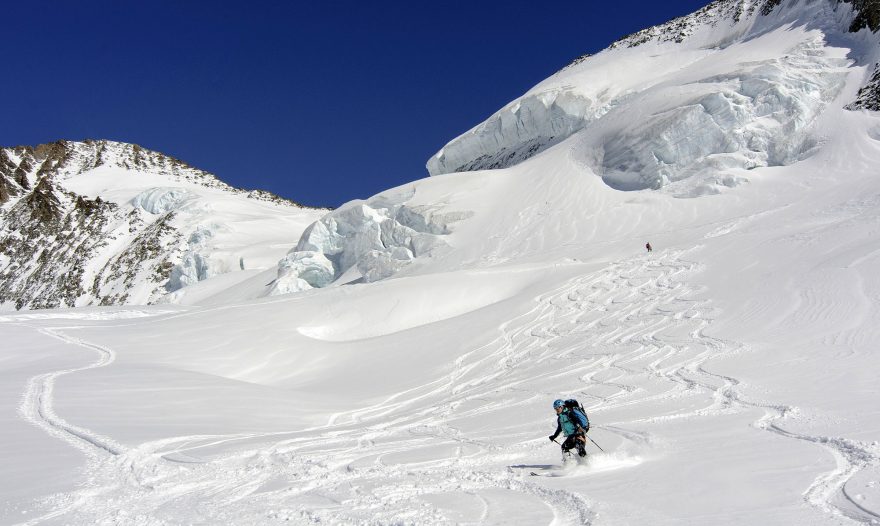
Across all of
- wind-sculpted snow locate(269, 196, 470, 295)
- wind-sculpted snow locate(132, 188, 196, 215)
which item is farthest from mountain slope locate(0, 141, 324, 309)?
wind-sculpted snow locate(269, 196, 470, 295)

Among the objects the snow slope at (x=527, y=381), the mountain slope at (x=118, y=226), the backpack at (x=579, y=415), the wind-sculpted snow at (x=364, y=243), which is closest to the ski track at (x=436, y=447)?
the snow slope at (x=527, y=381)

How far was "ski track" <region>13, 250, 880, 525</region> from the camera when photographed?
20.9 ft

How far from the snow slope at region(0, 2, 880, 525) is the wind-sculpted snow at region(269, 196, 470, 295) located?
4.12m

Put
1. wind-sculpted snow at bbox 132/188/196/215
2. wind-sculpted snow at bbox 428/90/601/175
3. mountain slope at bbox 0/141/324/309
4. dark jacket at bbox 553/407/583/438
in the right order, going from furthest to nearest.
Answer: wind-sculpted snow at bbox 132/188/196/215 → mountain slope at bbox 0/141/324/309 → wind-sculpted snow at bbox 428/90/601/175 → dark jacket at bbox 553/407/583/438

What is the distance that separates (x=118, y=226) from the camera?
88.2 m

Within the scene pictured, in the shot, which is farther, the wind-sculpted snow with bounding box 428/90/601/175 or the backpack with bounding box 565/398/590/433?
the wind-sculpted snow with bounding box 428/90/601/175

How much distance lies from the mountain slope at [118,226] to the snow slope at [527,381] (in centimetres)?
4063

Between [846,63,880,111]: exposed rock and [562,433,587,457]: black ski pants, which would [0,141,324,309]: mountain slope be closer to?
[846,63,880,111]: exposed rock

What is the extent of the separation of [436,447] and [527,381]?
560cm

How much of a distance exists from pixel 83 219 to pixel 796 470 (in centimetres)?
10291

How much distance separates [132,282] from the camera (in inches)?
2928

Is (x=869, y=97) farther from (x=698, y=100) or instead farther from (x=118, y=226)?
(x=118, y=226)

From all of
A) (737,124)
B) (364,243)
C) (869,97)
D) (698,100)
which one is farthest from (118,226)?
(869,97)

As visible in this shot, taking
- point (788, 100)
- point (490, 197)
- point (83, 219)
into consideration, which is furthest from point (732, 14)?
point (83, 219)
